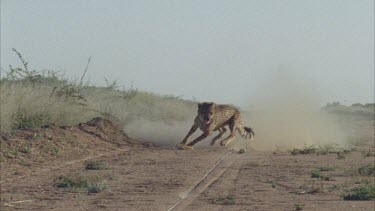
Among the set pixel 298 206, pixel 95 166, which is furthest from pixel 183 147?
pixel 298 206

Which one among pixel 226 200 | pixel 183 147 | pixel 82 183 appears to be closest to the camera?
pixel 226 200

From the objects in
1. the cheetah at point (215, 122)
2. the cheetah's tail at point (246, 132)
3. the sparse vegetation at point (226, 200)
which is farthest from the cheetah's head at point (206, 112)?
the sparse vegetation at point (226, 200)

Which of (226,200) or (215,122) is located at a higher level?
(215,122)

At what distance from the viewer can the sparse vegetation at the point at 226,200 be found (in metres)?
10.9

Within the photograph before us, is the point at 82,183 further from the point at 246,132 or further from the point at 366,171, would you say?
the point at 246,132

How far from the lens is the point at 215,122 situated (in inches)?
853

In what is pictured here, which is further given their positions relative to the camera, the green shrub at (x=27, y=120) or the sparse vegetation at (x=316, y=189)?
the green shrub at (x=27, y=120)

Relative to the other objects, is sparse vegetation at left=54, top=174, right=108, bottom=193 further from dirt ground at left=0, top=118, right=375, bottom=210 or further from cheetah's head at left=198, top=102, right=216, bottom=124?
cheetah's head at left=198, top=102, right=216, bottom=124

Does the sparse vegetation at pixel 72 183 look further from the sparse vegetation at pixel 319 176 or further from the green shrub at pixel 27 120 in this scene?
the green shrub at pixel 27 120

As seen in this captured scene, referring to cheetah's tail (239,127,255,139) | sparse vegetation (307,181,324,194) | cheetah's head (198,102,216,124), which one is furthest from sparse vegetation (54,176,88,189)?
cheetah's tail (239,127,255,139)

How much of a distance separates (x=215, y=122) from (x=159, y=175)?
7.64 meters

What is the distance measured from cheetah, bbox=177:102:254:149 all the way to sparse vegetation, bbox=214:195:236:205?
911cm

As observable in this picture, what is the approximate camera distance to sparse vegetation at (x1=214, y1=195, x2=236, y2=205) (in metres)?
10.9

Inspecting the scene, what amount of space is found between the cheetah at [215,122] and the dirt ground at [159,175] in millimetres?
624
